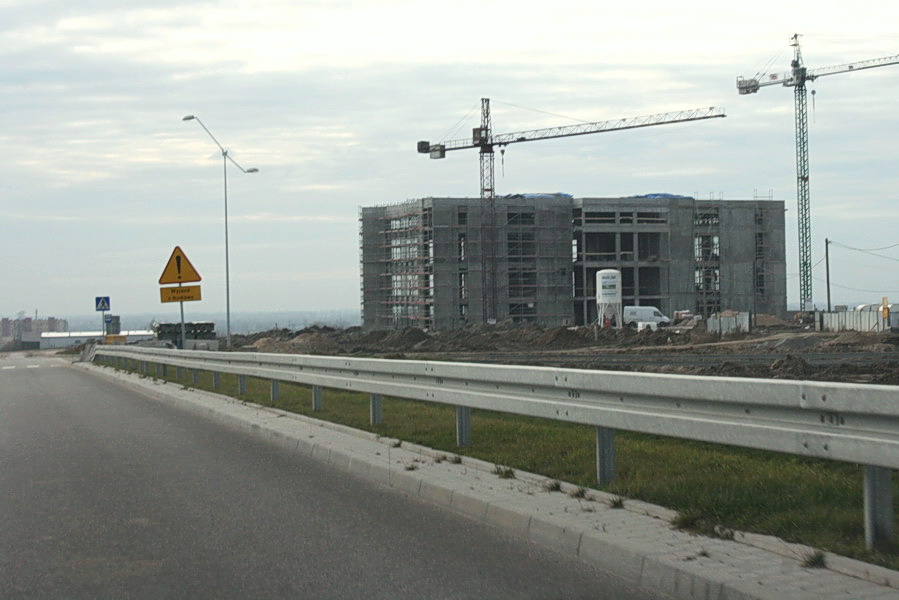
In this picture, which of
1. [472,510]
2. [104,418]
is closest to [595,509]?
[472,510]

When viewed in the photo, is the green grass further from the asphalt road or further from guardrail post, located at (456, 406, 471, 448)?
the asphalt road

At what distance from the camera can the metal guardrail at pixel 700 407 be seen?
5.76 meters

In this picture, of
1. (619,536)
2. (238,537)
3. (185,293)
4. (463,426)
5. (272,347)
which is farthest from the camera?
(272,347)

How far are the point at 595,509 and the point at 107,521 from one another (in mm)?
3740

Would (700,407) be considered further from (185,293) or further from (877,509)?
(185,293)

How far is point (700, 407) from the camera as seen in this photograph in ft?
23.4

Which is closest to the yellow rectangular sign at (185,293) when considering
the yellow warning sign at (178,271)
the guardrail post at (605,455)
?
the yellow warning sign at (178,271)

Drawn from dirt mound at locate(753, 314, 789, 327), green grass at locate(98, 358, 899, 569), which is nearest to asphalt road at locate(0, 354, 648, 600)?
green grass at locate(98, 358, 899, 569)

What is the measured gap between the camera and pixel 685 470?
865cm

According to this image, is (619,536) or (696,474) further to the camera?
(696,474)

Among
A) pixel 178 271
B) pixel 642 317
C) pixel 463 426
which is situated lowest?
pixel 642 317

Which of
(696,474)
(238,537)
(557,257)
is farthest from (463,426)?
(557,257)

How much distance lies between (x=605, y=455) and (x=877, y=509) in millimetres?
2794

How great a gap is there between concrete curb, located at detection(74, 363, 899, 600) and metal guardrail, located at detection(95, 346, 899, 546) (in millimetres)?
543
